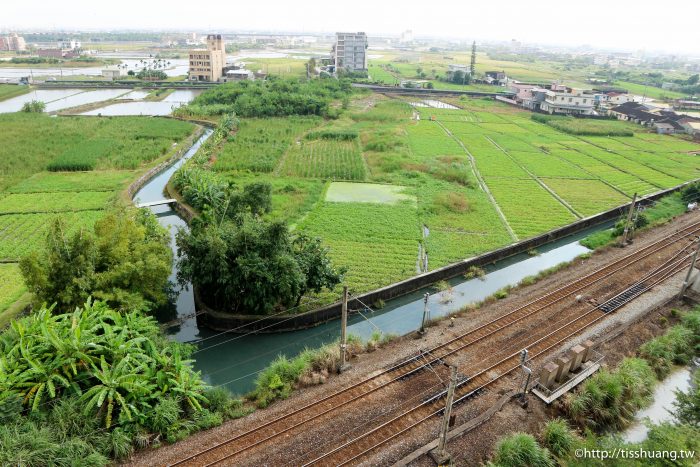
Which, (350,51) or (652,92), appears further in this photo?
(350,51)

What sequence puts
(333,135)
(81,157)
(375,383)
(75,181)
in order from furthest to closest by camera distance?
(333,135), (81,157), (75,181), (375,383)

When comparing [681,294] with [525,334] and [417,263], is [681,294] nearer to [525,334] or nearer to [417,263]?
[525,334]

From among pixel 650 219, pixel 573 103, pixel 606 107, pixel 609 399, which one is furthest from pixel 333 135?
pixel 606 107

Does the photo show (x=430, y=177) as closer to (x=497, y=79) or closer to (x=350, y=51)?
(x=497, y=79)

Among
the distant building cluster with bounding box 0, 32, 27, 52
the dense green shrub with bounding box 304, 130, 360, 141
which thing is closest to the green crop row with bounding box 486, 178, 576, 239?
Result: the dense green shrub with bounding box 304, 130, 360, 141

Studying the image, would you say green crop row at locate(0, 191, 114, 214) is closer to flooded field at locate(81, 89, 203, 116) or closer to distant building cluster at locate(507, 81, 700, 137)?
flooded field at locate(81, 89, 203, 116)

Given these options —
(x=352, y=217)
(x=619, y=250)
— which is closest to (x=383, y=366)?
(x=352, y=217)

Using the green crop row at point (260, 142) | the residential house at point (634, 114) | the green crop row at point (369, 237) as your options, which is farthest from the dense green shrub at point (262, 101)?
the residential house at point (634, 114)
